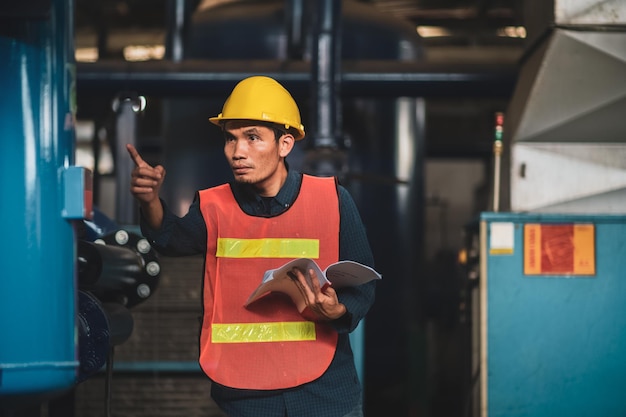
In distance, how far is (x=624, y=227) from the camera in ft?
14.2

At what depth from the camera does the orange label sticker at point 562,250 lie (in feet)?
14.1

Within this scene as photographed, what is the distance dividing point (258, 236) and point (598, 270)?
2480mm

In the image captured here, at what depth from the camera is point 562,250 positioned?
4312 mm

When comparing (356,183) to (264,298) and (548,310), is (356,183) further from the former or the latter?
(264,298)

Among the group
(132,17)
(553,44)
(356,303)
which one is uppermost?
(132,17)

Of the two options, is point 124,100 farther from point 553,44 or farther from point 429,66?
point 429,66

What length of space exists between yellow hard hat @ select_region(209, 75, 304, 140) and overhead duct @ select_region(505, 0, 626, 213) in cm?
236

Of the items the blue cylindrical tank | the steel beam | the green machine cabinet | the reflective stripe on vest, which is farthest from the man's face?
the steel beam

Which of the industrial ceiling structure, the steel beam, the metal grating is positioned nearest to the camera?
the metal grating

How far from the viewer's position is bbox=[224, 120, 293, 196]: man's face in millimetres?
2254

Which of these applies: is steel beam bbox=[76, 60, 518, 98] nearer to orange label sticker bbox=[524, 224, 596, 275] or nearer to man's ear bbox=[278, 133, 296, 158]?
orange label sticker bbox=[524, 224, 596, 275]

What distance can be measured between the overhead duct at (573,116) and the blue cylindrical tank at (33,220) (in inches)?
113

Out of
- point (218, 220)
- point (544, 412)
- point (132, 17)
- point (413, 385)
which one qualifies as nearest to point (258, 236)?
point (218, 220)

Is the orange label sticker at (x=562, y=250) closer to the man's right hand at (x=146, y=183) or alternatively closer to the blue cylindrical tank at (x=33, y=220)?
the man's right hand at (x=146, y=183)
